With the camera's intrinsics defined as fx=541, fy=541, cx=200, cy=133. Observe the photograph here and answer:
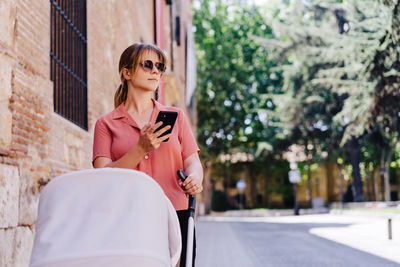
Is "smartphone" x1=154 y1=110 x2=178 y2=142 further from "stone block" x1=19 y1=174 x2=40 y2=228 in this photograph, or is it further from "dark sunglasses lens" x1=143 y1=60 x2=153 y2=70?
"stone block" x1=19 y1=174 x2=40 y2=228

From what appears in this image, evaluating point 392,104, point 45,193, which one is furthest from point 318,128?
point 45,193

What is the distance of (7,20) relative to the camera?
497 centimetres

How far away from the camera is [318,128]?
104 ft

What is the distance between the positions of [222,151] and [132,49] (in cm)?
3457

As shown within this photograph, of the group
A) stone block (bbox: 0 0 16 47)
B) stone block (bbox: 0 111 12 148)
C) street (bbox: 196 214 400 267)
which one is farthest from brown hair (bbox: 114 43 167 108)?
street (bbox: 196 214 400 267)

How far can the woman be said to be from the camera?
2.77 m

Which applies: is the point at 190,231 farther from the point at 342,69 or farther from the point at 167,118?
the point at 342,69

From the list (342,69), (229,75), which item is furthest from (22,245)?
(229,75)

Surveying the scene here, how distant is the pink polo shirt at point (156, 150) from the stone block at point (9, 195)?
2056 mm

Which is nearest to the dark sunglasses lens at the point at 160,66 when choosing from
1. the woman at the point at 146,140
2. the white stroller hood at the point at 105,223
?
the woman at the point at 146,140

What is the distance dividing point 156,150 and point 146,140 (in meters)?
0.21

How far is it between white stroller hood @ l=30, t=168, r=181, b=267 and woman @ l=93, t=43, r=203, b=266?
14.2 inches

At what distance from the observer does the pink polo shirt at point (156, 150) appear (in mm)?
2875

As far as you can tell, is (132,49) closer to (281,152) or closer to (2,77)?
(2,77)
